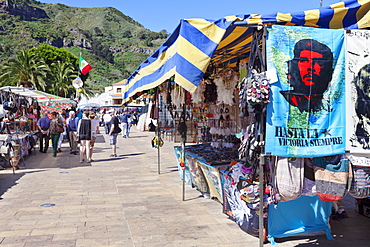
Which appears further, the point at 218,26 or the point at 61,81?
the point at 61,81

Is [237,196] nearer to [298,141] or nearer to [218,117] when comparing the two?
[298,141]

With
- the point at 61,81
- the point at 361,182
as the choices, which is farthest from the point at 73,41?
the point at 361,182

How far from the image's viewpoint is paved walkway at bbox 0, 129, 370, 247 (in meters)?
4.83

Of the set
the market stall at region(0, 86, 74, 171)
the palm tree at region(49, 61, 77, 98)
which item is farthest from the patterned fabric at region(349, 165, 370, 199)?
the palm tree at region(49, 61, 77, 98)

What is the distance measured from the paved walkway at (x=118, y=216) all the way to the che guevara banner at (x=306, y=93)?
1.53 metres

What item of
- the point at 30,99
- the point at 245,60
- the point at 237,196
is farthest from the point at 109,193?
the point at 30,99

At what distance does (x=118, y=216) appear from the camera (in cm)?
595

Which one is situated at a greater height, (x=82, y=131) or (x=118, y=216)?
(x=82, y=131)

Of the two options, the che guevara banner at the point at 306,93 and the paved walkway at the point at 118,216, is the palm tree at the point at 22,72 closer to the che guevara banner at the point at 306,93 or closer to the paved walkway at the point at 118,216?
the paved walkway at the point at 118,216

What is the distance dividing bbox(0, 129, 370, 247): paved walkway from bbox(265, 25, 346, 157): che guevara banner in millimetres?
1532

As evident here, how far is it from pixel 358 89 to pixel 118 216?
4.27 m

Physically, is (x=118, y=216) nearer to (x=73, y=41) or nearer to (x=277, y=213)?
(x=277, y=213)

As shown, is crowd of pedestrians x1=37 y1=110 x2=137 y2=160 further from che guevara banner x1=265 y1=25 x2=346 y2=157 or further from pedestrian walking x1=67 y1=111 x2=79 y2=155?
che guevara banner x1=265 y1=25 x2=346 y2=157

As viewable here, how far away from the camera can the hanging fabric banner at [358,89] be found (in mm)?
4137
